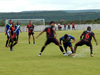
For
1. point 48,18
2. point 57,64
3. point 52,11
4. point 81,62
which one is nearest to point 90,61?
point 81,62

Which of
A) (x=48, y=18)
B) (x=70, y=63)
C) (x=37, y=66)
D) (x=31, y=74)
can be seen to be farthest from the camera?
(x=48, y=18)

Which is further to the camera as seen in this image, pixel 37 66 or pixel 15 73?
pixel 37 66

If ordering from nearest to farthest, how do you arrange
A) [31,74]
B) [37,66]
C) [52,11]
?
1. [31,74]
2. [37,66]
3. [52,11]

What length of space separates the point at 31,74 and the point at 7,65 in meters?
2.68

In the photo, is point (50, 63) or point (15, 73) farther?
point (50, 63)

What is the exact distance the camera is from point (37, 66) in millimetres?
13555

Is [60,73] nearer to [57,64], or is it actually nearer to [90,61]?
[57,64]

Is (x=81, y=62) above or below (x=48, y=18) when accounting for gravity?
above

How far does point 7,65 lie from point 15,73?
7.21 feet

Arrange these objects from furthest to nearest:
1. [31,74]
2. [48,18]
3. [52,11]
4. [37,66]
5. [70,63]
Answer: [52,11] < [48,18] < [70,63] < [37,66] < [31,74]

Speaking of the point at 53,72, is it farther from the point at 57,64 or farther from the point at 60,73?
the point at 57,64

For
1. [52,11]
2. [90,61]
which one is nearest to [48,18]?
[52,11]

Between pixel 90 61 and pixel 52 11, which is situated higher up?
pixel 90 61

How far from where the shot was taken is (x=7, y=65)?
1396cm
